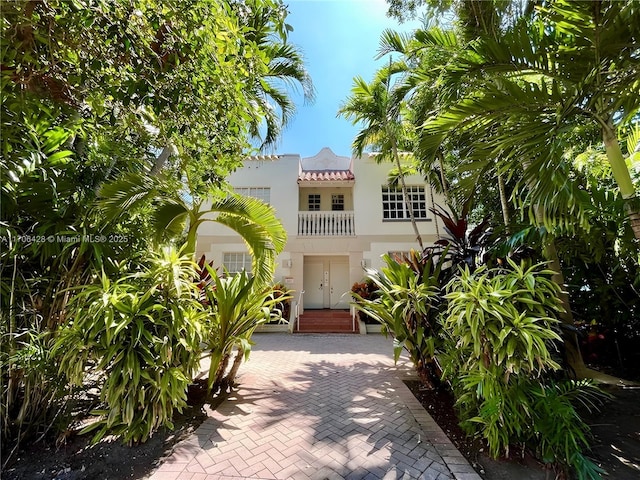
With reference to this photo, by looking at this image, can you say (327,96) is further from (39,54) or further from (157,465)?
(157,465)

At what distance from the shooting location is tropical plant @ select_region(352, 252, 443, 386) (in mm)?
3666

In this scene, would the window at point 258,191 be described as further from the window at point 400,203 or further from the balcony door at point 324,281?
the window at point 400,203

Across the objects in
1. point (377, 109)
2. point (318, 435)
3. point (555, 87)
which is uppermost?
point (377, 109)

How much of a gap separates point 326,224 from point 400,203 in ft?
11.4

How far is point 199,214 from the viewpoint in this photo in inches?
169

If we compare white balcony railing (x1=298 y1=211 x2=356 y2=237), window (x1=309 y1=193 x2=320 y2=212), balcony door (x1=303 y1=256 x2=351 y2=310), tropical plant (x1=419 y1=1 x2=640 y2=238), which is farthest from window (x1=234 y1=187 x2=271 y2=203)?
tropical plant (x1=419 y1=1 x2=640 y2=238)

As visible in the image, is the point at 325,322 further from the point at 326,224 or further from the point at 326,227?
the point at 326,224

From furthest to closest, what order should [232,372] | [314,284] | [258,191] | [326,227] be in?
[314,284]
[258,191]
[326,227]
[232,372]

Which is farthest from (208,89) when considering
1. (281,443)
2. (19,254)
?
(281,443)

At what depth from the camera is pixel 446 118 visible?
3.33 m

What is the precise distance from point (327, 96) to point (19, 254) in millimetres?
8023

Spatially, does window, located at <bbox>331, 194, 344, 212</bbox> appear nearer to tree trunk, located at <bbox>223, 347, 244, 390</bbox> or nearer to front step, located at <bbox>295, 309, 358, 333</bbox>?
front step, located at <bbox>295, 309, 358, 333</bbox>

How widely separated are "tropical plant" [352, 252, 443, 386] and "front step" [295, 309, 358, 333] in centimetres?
624

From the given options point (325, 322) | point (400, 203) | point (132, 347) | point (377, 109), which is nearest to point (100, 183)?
point (132, 347)
